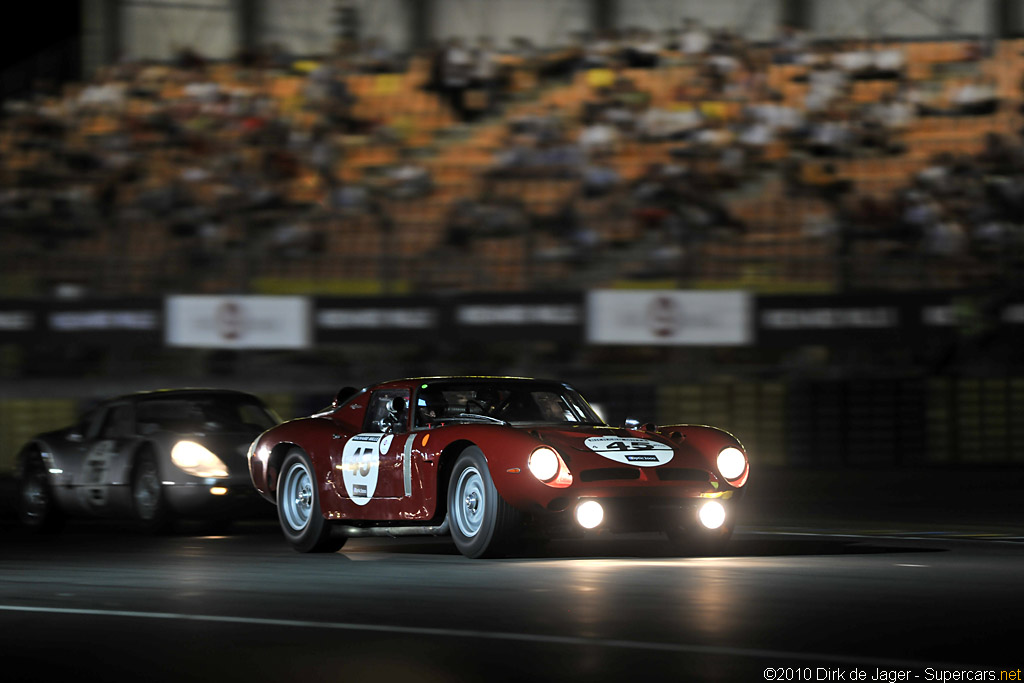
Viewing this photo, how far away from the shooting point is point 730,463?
397 inches

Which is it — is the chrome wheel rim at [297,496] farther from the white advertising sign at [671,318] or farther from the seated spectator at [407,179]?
the seated spectator at [407,179]

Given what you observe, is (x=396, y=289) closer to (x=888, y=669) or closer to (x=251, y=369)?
(x=251, y=369)

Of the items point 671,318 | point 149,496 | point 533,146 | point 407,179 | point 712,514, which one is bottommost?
point 149,496

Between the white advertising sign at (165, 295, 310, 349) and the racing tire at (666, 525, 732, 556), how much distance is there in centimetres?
872

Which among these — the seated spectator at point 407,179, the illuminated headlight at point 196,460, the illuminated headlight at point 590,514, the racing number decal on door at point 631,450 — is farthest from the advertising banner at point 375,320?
the illuminated headlight at point 590,514

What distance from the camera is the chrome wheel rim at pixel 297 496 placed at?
10945 mm

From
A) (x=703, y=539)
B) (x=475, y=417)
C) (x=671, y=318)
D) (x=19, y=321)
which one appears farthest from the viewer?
(x=19, y=321)

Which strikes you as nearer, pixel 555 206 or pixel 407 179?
pixel 555 206

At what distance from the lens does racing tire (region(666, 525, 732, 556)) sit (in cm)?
991

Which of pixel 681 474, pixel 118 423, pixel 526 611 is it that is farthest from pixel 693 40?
pixel 526 611

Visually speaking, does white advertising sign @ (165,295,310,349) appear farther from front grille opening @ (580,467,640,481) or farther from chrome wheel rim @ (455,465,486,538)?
front grille opening @ (580,467,640,481)

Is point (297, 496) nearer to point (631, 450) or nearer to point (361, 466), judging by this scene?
point (361, 466)

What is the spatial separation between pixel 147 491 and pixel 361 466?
2.86m

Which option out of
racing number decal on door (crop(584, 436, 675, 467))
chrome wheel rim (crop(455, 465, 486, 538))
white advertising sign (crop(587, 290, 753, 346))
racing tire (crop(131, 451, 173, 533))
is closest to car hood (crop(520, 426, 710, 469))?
racing number decal on door (crop(584, 436, 675, 467))
